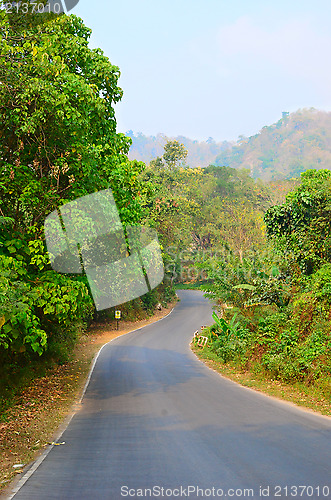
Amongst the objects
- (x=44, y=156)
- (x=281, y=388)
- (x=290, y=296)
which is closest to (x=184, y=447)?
(x=281, y=388)

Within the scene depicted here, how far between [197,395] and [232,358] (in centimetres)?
717

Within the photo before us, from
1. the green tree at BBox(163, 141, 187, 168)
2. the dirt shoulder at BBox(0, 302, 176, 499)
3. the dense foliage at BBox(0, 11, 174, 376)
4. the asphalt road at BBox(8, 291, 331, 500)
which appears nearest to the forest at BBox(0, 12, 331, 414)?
the dense foliage at BBox(0, 11, 174, 376)

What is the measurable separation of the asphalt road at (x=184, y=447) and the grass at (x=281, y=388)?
0.56 meters

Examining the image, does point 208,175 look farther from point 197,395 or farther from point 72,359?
point 197,395

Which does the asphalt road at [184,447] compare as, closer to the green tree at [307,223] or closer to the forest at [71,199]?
the forest at [71,199]

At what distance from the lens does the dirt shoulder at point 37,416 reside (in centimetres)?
802

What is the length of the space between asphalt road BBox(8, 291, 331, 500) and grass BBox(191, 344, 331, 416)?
0.56 m

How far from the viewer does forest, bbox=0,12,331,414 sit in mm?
Answer: 10586

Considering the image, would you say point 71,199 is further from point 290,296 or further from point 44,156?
point 290,296

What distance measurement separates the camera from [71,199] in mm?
12758

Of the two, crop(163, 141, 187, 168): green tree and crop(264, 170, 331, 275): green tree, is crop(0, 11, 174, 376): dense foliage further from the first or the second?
crop(163, 141, 187, 168): green tree

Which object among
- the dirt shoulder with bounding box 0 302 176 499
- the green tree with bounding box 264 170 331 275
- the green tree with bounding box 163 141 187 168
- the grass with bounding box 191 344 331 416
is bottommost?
the grass with bounding box 191 344 331 416

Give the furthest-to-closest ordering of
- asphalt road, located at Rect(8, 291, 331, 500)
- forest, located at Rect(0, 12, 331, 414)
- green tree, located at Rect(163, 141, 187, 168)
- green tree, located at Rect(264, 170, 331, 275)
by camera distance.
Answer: green tree, located at Rect(163, 141, 187, 168)
green tree, located at Rect(264, 170, 331, 275)
forest, located at Rect(0, 12, 331, 414)
asphalt road, located at Rect(8, 291, 331, 500)

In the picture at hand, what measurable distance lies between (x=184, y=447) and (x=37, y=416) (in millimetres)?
4973
